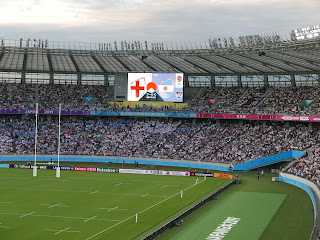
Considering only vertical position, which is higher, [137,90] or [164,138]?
[137,90]

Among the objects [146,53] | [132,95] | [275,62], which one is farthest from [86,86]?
[275,62]

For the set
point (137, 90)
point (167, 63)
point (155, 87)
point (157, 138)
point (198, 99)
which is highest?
point (167, 63)

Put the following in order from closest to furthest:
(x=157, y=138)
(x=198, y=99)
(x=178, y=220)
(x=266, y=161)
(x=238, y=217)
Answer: (x=178, y=220) → (x=238, y=217) → (x=266, y=161) → (x=157, y=138) → (x=198, y=99)

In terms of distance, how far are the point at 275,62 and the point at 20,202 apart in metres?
43.8

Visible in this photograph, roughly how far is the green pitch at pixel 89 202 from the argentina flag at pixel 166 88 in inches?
804

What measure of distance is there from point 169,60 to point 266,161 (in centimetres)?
2413

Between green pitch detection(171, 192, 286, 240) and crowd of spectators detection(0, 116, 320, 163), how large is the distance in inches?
784

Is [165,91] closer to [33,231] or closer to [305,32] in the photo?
[305,32]

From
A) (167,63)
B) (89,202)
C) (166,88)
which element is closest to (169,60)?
(167,63)

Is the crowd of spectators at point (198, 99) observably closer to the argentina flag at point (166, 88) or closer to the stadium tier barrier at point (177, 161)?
the argentina flag at point (166, 88)

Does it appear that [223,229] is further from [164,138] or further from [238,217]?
[164,138]

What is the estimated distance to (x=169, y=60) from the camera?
75.1 meters

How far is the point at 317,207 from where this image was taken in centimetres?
3444

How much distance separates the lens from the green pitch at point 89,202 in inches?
1246
